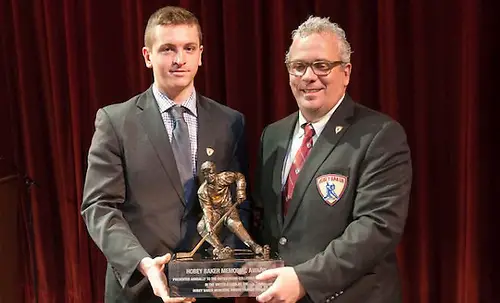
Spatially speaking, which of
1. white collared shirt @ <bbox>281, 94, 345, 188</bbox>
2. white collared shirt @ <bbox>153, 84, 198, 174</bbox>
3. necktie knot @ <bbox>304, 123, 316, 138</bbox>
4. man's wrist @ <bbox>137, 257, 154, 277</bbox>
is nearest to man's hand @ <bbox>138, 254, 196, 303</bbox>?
man's wrist @ <bbox>137, 257, 154, 277</bbox>

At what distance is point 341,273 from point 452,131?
3.29ft

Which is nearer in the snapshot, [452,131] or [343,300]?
[343,300]

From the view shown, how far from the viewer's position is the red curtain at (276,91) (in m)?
2.35

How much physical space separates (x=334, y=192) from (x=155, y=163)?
51 centimetres

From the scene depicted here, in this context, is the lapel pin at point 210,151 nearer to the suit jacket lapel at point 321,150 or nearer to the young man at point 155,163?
the young man at point 155,163

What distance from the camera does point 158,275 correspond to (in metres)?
1.63

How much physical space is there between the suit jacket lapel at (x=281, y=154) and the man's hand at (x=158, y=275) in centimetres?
35

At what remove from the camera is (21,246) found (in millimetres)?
2850

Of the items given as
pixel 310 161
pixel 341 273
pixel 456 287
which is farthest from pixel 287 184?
pixel 456 287

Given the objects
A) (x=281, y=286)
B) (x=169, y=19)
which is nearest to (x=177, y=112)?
(x=169, y=19)

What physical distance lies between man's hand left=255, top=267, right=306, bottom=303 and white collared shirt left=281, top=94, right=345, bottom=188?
0.98ft

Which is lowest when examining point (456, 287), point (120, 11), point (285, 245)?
point (456, 287)

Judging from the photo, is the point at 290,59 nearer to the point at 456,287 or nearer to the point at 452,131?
the point at 452,131

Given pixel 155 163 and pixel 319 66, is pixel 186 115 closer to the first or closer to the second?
pixel 155 163
